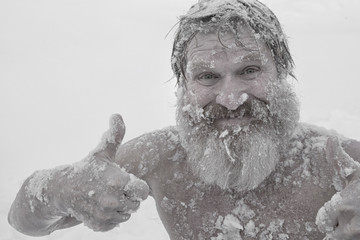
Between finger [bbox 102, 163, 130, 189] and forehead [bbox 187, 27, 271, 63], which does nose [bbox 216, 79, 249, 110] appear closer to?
forehead [bbox 187, 27, 271, 63]

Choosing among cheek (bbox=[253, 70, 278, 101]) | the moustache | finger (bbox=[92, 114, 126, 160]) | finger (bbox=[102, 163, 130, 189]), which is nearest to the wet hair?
cheek (bbox=[253, 70, 278, 101])

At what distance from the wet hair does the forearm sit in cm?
78

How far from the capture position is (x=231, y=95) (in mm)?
1636

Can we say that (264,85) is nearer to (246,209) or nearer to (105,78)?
(246,209)

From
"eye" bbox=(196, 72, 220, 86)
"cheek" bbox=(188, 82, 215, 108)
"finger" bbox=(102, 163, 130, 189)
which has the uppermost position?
"eye" bbox=(196, 72, 220, 86)

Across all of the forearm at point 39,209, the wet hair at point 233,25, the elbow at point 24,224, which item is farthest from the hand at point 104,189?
the wet hair at point 233,25

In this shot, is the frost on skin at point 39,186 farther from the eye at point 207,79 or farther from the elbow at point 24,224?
the eye at point 207,79

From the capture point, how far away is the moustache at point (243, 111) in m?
1.64

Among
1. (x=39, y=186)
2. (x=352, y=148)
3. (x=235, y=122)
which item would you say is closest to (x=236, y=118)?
(x=235, y=122)

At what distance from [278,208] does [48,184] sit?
964mm

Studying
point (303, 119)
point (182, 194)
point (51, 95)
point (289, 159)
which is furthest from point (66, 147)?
point (289, 159)

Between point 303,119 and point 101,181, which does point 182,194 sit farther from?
point 303,119

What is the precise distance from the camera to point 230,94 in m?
1.64

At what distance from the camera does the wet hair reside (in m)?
1.75
